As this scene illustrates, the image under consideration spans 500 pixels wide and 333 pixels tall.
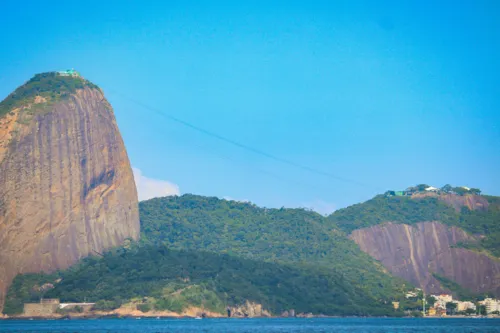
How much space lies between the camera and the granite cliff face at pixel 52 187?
17250 cm

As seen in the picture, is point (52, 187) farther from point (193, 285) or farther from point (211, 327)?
point (211, 327)

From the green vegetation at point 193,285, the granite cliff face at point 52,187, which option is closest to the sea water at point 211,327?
the green vegetation at point 193,285

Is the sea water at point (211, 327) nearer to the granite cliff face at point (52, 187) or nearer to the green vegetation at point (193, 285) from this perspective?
the green vegetation at point (193, 285)

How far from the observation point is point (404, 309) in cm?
19738

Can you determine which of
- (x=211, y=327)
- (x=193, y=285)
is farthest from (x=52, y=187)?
(x=211, y=327)

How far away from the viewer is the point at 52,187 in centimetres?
18275

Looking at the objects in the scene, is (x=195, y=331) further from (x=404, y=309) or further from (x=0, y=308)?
(x=404, y=309)

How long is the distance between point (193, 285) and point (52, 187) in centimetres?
3843

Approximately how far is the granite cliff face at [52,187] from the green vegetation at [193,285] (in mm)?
4388

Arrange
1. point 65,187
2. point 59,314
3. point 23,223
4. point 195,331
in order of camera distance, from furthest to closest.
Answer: point 65,187
point 23,223
point 59,314
point 195,331

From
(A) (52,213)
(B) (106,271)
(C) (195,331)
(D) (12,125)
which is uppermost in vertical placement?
(D) (12,125)

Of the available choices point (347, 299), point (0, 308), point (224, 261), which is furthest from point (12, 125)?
point (347, 299)

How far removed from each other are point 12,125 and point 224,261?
55.8 m

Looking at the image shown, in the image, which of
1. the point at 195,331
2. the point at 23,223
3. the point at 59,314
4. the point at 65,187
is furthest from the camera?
the point at 65,187
